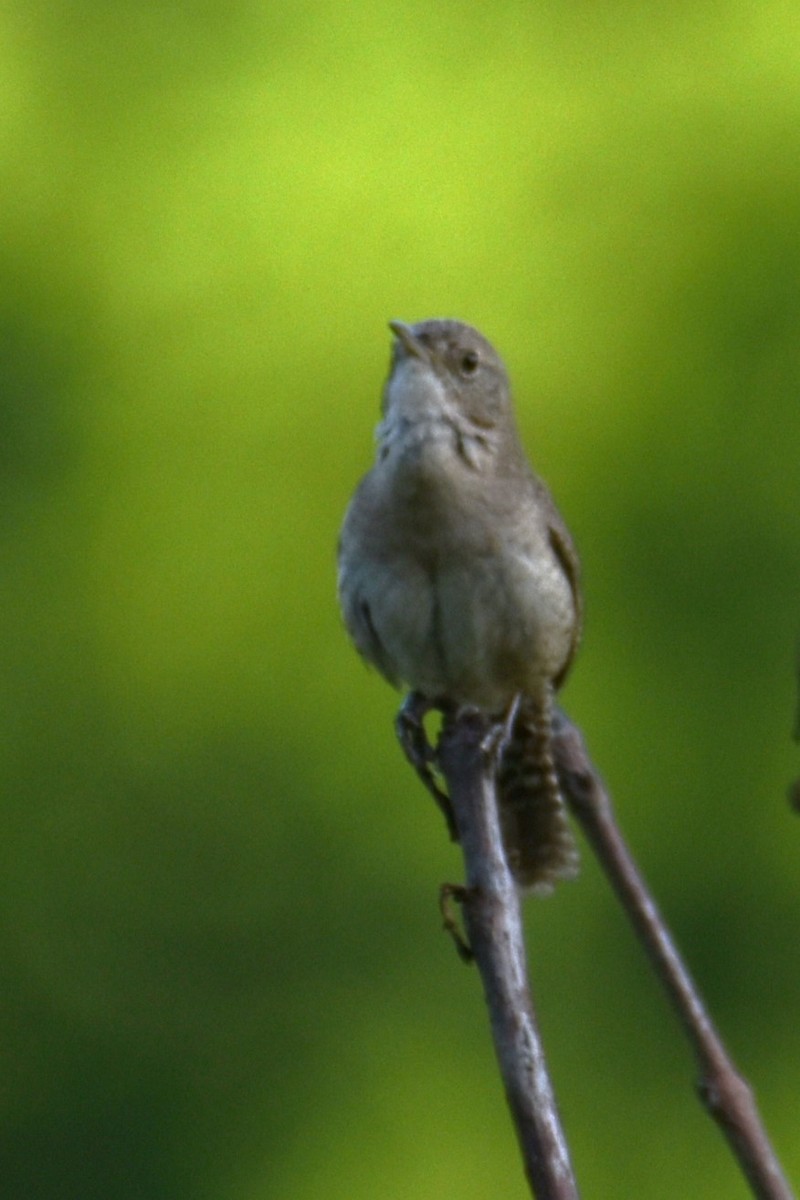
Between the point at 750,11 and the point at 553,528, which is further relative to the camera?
the point at 750,11

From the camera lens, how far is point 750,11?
290 inches

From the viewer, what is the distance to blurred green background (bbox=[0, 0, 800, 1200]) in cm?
682

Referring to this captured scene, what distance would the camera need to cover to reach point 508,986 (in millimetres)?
1694

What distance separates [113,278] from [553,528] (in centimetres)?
383

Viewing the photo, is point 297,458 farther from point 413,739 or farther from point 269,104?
point 413,739

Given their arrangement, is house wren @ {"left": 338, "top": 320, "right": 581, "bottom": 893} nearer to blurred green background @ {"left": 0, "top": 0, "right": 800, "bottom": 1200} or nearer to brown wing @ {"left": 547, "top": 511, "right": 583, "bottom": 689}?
brown wing @ {"left": 547, "top": 511, "right": 583, "bottom": 689}

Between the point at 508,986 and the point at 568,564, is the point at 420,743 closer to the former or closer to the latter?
the point at 568,564

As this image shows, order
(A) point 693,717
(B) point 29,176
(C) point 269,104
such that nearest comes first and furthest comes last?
(A) point 693,717 < (C) point 269,104 < (B) point 29,176

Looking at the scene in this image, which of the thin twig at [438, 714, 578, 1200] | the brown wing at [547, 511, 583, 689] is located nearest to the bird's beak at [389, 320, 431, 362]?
the brown wing at [547, 511, 583, 689]

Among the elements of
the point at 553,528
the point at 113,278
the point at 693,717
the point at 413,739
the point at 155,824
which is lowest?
the point at 413,739

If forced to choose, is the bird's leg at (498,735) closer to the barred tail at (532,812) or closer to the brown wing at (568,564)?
the barred tail at (532,812)

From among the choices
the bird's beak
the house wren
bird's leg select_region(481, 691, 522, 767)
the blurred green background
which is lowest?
bird's leg select_region(481, 691, 522, 767)

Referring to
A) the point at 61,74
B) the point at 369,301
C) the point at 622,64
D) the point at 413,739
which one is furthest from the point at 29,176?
the point at 413,739

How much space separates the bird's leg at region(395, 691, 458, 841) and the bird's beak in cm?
62
